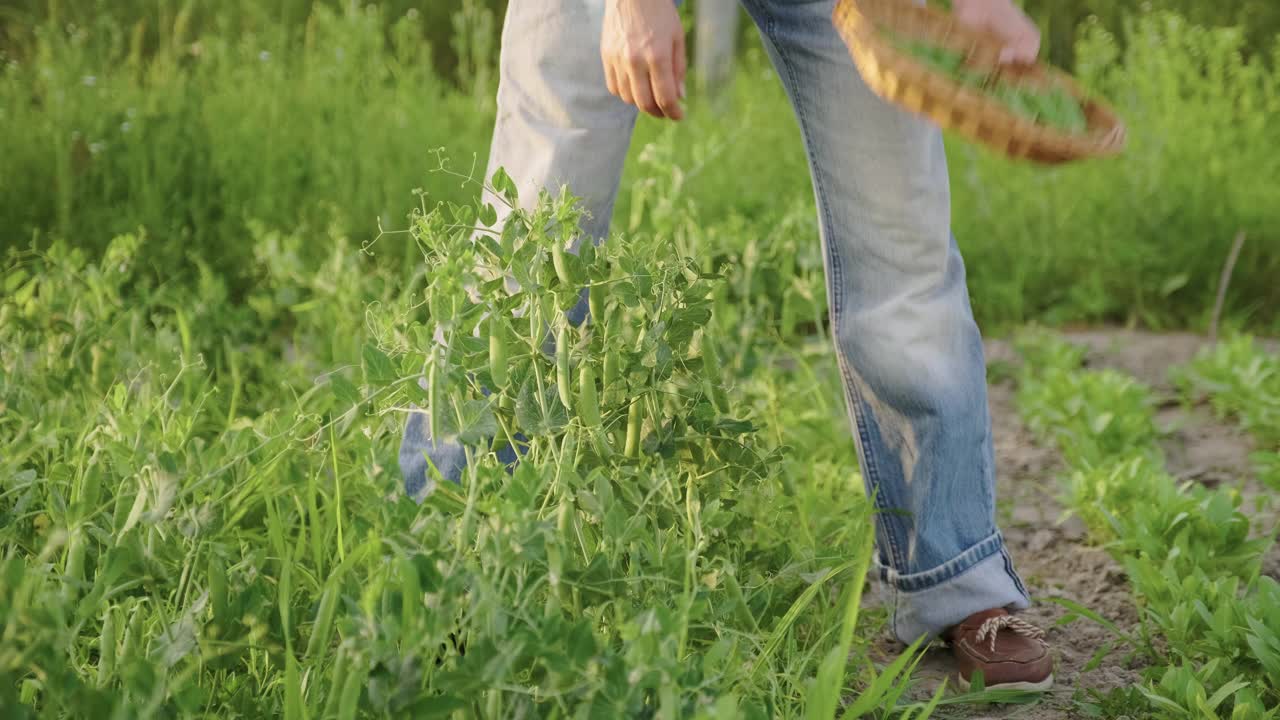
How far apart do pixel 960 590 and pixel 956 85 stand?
2.81 feet

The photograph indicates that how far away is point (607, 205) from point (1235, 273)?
3.11 m

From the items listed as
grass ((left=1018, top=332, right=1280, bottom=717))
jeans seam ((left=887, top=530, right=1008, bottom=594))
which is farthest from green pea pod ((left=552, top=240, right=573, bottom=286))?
grass ((left=1018, top=332, right=1280, bottom=717))

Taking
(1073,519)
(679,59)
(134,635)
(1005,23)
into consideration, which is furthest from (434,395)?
(1073,519)

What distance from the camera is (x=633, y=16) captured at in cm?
156

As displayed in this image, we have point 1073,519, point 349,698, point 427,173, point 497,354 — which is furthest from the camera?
point 427,173

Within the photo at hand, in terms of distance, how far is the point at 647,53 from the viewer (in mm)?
1552

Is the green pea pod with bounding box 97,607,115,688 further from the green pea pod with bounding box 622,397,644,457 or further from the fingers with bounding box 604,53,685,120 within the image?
the fingers with bounding box 604,53,685,120

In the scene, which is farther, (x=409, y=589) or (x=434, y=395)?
(x=434, y=395)

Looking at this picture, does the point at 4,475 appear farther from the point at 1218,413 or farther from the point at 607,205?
the point at 1218,413

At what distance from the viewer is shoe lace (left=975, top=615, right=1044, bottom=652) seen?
75.0 inches

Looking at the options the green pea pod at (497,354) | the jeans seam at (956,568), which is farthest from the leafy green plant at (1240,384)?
the green pea pod at (497,354)

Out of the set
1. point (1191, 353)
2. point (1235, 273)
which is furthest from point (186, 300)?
point (1235, 273)

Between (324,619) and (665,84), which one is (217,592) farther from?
(665,84)

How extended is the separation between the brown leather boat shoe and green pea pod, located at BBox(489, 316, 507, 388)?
2.83ft
